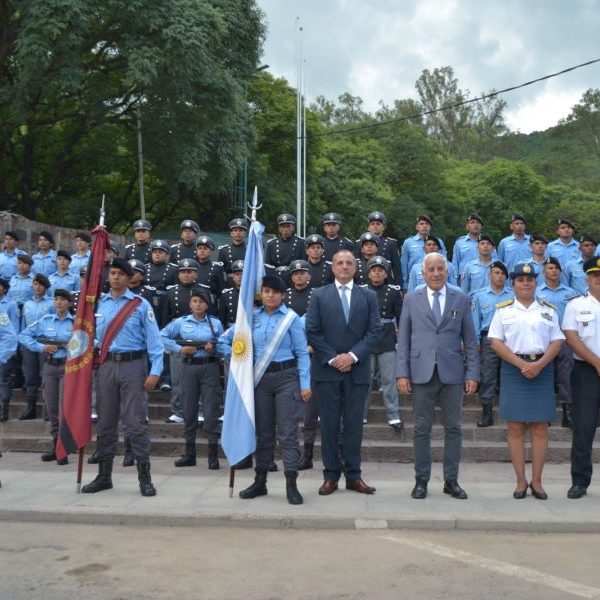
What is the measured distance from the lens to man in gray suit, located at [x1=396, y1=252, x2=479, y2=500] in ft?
23.9

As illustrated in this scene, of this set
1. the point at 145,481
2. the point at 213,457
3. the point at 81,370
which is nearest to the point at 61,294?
the point at 81,370

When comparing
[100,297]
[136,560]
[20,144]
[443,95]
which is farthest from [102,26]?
[443,95]

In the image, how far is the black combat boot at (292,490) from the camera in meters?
7.04

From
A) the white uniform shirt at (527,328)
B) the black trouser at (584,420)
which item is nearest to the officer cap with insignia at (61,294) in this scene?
the white uniform shirt at (527,328)

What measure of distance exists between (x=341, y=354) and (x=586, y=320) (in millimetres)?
2234

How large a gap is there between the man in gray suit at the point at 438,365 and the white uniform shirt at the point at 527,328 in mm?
291

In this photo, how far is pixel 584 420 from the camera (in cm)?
734

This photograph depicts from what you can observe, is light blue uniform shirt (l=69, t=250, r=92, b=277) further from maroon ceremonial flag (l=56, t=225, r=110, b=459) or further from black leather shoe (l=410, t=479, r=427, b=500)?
black leather shoe (l=410, t=479, r=427, b=500)

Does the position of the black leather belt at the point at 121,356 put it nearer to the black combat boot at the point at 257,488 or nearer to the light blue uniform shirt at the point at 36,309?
the black combat boot at the point at 257,488

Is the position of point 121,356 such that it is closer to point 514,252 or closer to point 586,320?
point 586,320

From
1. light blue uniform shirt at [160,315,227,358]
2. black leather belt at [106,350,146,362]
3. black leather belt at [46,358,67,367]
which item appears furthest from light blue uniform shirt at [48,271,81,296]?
black leather belt at [106,350,146,362]

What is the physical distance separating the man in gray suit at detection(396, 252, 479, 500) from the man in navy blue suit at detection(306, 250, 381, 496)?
1.27ft

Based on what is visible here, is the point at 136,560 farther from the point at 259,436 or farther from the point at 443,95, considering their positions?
the point at 443,95

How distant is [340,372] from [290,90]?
32.2 metres
